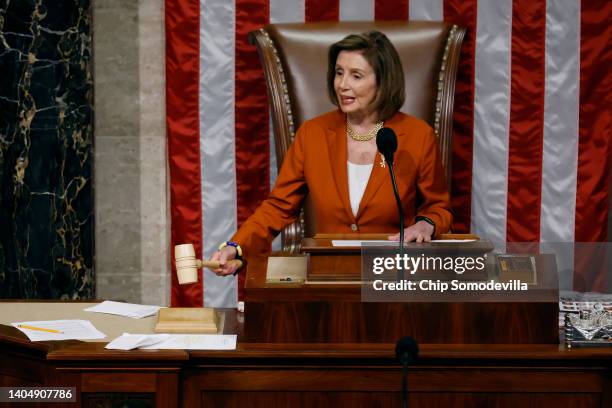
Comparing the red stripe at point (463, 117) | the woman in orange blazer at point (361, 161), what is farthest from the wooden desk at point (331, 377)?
the red stripe at point (463, 117)

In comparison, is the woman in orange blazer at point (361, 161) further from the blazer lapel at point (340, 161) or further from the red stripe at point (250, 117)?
the red stripe at point (250, 117)

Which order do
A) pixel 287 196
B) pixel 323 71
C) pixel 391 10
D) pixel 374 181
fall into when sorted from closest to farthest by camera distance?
pixel 374 181 < pixel 287 196 < pixel 323 71 < pixel 391 10

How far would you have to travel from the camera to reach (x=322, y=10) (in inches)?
166

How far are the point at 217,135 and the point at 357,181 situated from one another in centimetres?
105

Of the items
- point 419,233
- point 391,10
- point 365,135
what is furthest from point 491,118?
point 419,233

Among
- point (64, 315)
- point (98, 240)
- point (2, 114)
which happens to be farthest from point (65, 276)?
point (64, 315)

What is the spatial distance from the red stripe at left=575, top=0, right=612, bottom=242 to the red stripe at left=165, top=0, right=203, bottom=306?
187cm

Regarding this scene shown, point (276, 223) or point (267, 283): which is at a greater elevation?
point (276, 223)

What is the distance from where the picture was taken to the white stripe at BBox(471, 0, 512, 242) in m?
4.20

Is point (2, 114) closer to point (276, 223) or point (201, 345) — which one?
point (276, 223)

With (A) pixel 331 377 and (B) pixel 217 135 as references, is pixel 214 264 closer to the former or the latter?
(A) pixel 331 377

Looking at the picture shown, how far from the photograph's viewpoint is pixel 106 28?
4359 millimetres

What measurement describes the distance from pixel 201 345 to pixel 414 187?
58.9 inches

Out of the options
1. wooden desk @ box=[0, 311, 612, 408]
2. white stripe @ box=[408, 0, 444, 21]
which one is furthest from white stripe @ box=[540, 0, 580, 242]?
wooden desk @ box=[0, 311, 612, 408]
